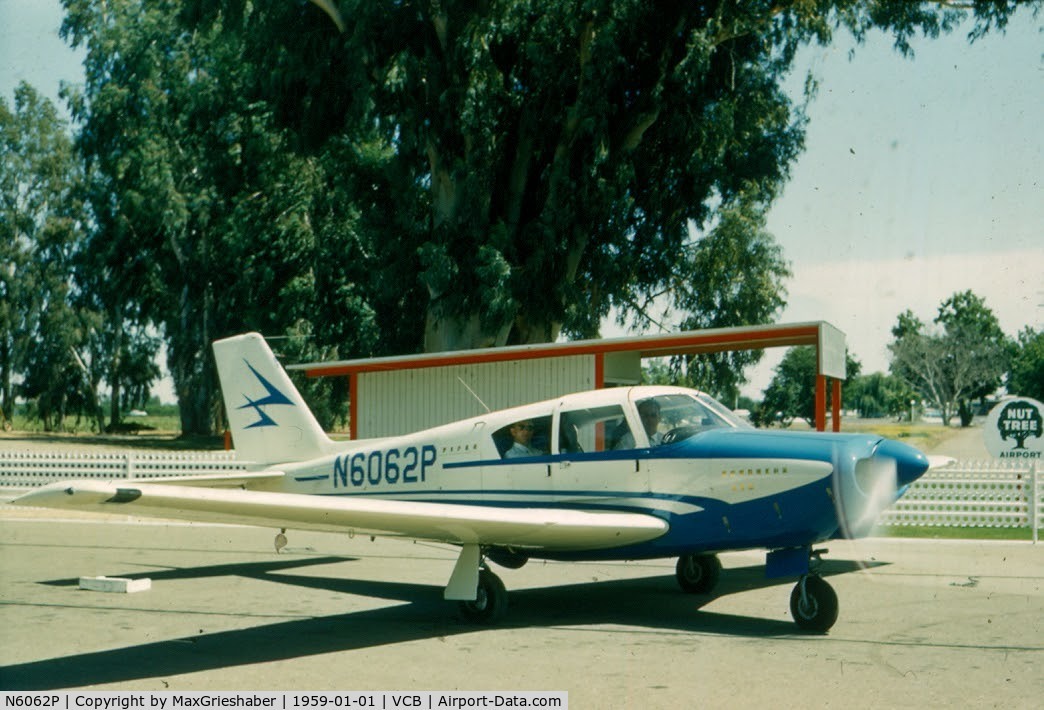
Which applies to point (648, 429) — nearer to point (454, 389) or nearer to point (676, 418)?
point (676, 418)

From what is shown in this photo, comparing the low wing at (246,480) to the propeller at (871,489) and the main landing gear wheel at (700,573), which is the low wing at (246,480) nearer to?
the main landing gear wheel at (700,573)

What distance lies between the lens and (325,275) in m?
38.6

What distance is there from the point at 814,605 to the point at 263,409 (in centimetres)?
696

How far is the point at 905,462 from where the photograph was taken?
809 cm

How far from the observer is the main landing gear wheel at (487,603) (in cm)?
916

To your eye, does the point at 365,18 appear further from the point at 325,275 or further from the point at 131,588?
the point at 131,588

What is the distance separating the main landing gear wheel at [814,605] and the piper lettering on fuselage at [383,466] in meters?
3.73

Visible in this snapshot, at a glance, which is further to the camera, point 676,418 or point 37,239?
point 37,239

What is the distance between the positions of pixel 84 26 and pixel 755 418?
113 ft

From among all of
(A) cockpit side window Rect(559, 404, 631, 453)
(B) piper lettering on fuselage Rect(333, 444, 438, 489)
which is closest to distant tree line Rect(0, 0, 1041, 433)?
(B) piper lettering on fuselage Rect(333, 444, 438, 489)

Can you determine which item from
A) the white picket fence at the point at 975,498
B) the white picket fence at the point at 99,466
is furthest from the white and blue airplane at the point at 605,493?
the white picket fence at the point at 99,466

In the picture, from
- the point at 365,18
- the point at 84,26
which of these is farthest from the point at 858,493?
the point at 84,26

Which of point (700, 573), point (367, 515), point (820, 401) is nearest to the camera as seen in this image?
point (367, 515)

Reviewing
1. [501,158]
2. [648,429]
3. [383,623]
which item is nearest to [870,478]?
[648,429]
